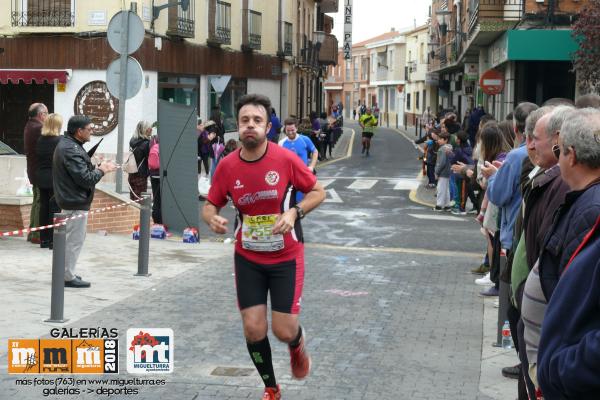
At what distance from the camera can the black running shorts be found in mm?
6023

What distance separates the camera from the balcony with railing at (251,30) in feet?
108

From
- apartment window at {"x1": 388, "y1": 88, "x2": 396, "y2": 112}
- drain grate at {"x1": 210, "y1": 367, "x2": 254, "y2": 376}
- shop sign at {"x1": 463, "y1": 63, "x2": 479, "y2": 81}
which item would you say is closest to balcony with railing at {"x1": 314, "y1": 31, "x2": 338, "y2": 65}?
shop sign at {"x1": 463, "y1": 63, "x2": 479, "y2": 81}

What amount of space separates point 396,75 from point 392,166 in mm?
57762

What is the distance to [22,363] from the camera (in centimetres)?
667

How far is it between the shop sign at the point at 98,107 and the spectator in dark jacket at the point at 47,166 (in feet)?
40.3

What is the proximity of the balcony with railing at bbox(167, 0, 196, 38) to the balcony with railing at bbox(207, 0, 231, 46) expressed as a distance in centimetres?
150

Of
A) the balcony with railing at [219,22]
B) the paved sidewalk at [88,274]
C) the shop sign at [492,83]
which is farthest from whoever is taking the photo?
the balcony with railing at [219,22]

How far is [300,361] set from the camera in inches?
245

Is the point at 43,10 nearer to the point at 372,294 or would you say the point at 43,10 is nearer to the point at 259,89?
the point at 259,89

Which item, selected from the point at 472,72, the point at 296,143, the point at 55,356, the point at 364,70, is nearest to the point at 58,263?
the point at 55,356

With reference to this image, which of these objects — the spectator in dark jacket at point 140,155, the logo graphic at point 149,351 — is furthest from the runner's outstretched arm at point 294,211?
the spectator in dark jacket at point 140,155

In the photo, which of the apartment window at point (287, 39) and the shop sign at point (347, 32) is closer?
the apartment window at point (287, 39)

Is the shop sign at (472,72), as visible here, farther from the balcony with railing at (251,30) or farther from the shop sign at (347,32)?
the shop sign at (347,32)

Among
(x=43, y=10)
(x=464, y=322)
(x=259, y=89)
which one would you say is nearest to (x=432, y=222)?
(x=464, y=322)
